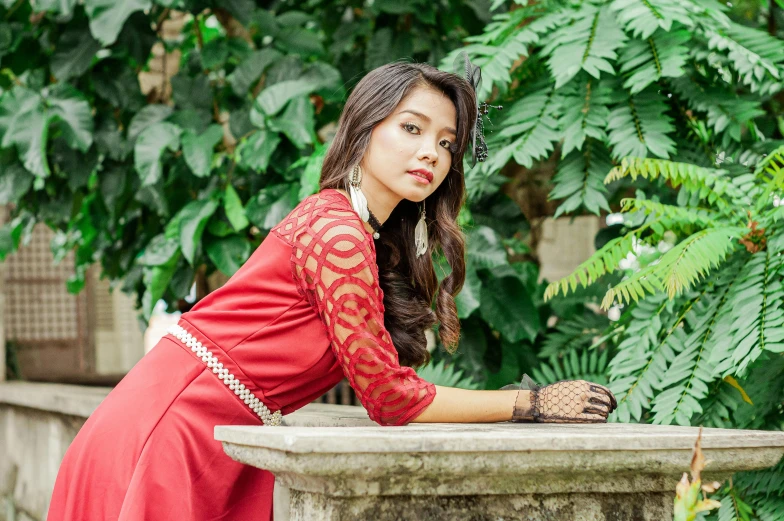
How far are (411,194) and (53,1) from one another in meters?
1.95

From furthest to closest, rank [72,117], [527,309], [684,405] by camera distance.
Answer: [72,117]
[527,309]
[684,405]

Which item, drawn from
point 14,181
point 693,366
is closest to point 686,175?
point 693,366

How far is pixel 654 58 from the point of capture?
2533 millimetres

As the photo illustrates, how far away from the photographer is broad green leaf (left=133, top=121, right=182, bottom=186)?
320 cm

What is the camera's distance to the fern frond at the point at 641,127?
251cm

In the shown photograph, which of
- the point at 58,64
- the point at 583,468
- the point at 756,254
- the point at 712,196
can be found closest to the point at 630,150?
the point at 712,196

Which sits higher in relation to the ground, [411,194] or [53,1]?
[53,1]

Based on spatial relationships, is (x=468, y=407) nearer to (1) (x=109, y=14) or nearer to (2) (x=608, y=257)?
(2) (x=608, y=257)

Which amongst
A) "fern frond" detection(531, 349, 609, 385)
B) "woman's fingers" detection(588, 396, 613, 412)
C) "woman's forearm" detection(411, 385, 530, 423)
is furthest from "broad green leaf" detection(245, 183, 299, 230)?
"woman's fingers" detection(588, 396, 613, 412)

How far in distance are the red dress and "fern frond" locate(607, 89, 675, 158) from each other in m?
1.06

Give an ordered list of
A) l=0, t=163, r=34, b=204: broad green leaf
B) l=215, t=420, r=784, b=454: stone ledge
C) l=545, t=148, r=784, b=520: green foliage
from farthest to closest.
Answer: l=0, t=163, r=34, b=204: broad green leaf → l=545, t=148, r=784, b=520: green foliage → l=215, t=420, r=784, b=454: stone ledge

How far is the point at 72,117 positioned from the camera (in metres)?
3.48

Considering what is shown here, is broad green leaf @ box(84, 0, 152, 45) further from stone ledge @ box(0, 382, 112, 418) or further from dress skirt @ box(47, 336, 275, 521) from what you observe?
dress skirt @ box(47, 336, 275, 521)

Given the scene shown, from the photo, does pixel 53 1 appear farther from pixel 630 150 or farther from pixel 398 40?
pixel 630 150
